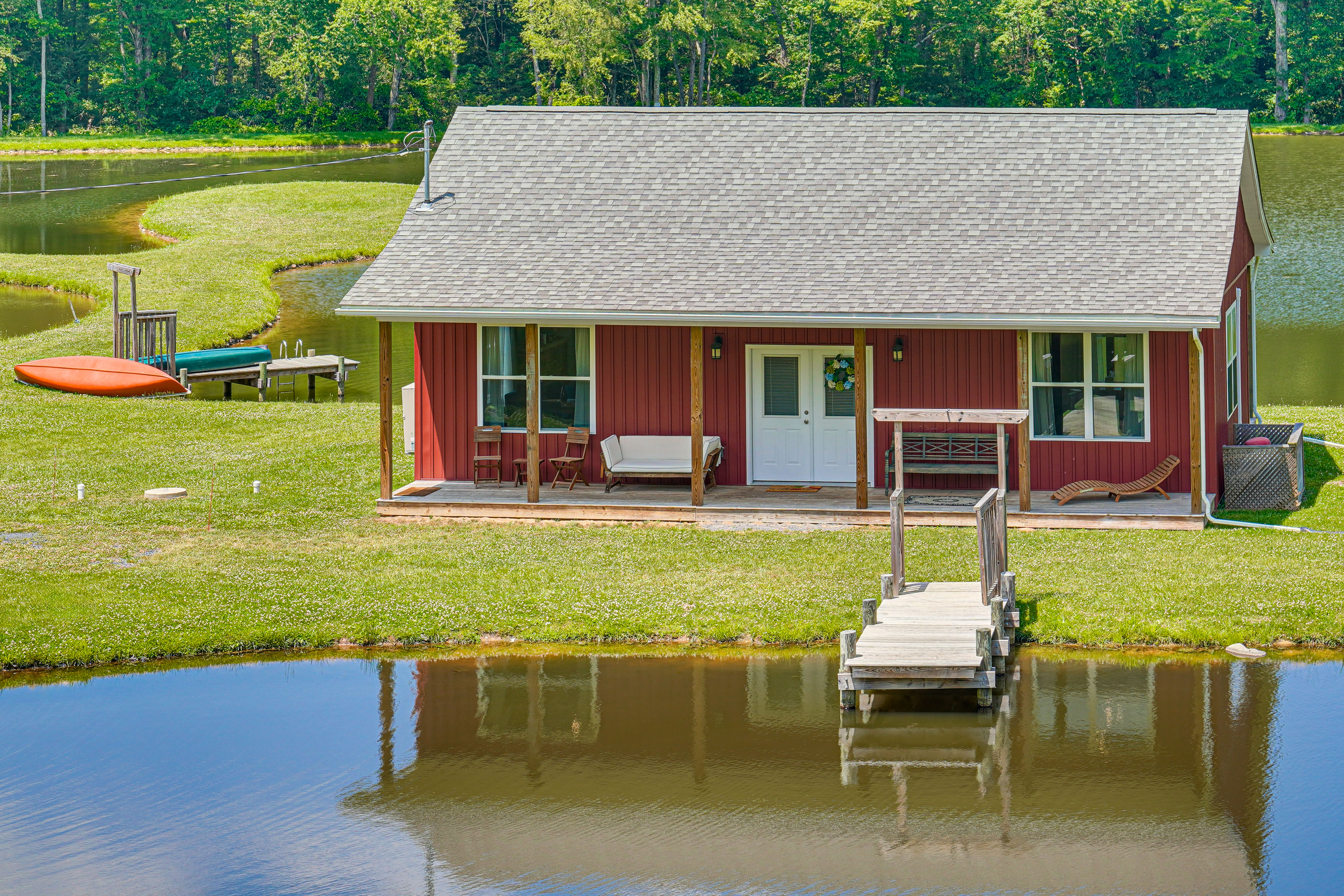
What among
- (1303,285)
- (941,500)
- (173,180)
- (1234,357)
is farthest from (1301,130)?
(941,500)

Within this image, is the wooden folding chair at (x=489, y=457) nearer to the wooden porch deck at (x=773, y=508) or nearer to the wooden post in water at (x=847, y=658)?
the wooden porch deck at (x=773, y=508)

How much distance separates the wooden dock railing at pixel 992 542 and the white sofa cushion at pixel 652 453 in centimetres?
558

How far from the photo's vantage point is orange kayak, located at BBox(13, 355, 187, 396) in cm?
2762

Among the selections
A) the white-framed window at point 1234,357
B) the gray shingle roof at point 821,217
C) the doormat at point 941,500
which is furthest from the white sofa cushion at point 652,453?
the white-framed window at point 1234,357

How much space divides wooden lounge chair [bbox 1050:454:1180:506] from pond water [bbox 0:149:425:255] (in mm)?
38471

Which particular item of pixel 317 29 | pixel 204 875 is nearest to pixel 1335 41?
pixel 317 29

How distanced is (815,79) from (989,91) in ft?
31.2

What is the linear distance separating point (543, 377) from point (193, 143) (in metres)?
66.6

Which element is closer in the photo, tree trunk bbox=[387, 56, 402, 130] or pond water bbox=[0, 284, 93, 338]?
pond water bbox=[0, 284, 93, 338]

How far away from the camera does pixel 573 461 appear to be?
64.6ft

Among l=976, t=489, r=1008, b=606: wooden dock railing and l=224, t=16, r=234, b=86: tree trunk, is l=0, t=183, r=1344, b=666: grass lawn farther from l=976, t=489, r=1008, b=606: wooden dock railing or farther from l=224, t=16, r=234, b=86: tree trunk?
l=224, t=16, r=234, b=86: tree trunk

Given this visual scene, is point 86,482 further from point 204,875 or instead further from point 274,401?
point 204,875

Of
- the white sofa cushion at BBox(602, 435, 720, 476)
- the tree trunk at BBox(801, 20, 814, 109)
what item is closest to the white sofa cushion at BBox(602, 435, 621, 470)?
the white sofa cushion at BBox(602, 435, 720, 476)

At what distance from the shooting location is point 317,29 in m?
87.3
